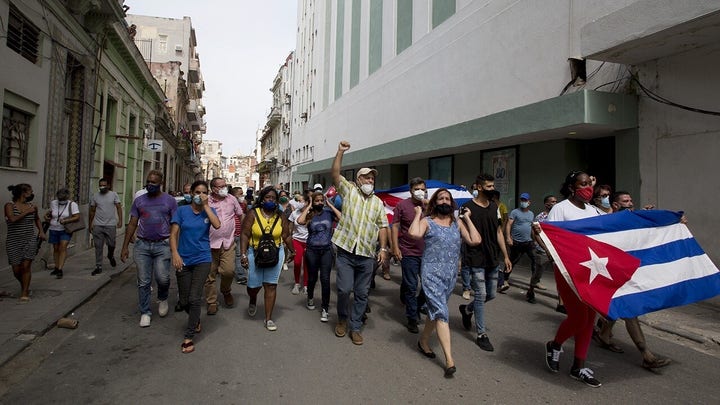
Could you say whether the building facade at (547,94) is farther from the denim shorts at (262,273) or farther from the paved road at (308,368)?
the denim shorts at (262,273)

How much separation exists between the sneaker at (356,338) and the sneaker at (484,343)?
129 centimetres

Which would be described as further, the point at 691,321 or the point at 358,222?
the point at 691,321

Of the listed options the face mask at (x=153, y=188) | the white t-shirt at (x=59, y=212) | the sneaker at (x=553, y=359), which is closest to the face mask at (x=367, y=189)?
the sneaker at (x=553, y=359)

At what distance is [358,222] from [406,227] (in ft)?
3.13

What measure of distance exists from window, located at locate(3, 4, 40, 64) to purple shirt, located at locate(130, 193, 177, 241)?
5.14 m

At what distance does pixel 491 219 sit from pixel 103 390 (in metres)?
4.16

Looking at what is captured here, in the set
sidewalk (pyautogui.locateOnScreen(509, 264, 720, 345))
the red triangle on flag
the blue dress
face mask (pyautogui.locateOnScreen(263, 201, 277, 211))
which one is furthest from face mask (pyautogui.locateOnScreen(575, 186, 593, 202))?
face mask (pyautogui.locateOnScreen(263, 201, 277, 211))

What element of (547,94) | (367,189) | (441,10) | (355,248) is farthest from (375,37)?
(355,248)

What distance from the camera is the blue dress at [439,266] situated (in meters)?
3.96

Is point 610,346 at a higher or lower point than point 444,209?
lower

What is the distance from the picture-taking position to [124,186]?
1650 cm

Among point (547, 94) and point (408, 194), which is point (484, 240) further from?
point (547, 94)

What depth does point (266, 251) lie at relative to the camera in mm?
4945

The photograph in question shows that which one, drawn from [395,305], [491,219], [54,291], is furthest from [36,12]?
[491,219]
